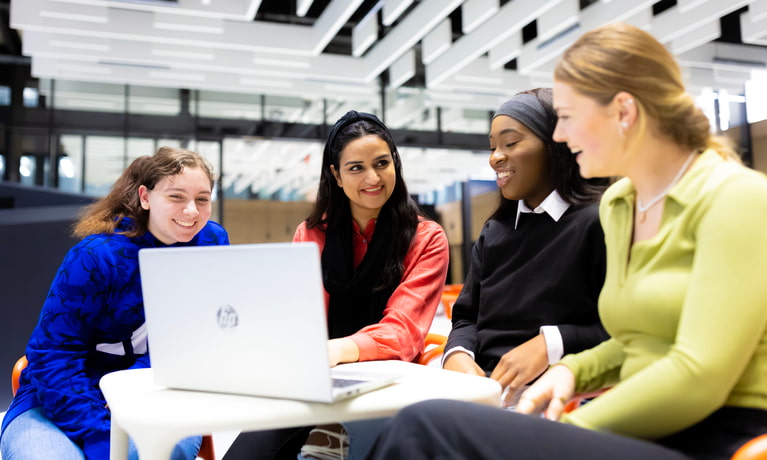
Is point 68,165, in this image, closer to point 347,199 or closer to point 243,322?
point 347,199

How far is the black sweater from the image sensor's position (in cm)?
162

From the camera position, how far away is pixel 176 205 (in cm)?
198

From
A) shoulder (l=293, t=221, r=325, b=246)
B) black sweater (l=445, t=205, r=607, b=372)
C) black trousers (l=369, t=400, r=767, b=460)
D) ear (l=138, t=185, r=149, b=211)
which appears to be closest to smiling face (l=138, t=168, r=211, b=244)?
ear (l=138, t=185, r=149, b=211)

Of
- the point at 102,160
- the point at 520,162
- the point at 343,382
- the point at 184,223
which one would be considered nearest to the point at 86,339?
the point at 184,223

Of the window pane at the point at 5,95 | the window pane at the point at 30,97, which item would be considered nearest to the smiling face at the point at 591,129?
the window pane at the point at 30,97

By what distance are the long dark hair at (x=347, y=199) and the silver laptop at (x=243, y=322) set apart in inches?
30.6

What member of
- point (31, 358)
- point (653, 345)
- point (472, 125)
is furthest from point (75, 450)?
point (472, 125)

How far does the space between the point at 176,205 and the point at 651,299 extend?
1.45 meters

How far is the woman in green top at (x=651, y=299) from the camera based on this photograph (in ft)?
3.14

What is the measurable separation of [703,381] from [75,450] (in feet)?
4.84

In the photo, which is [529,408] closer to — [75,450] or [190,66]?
[75,450]

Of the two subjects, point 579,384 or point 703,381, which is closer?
point 703,381

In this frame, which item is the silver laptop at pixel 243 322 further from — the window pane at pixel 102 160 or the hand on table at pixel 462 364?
the window pane at pixel 102 160

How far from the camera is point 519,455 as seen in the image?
0.92 meters
